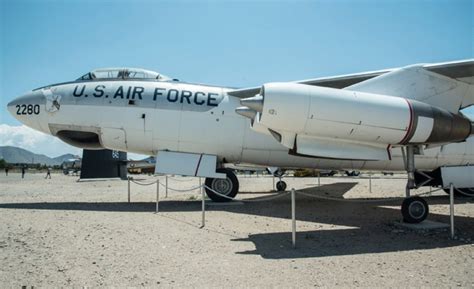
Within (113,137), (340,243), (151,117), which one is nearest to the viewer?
(340,243)

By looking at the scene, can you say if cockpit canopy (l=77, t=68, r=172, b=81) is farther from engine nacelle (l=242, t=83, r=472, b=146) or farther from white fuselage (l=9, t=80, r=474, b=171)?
engine nacelle (l=242, t=83, r=472, b=146)

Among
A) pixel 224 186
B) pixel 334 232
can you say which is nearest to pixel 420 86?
pixel 334 232

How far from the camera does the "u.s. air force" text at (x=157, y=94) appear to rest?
35.4 feet

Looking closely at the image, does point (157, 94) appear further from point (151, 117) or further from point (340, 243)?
point (340, 243)

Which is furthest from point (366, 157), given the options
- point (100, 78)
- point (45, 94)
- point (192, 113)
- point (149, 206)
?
point (45, 94)

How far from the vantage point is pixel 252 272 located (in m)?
4.25

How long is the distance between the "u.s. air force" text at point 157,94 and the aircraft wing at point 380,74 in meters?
0.89

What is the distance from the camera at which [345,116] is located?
6.93 metres

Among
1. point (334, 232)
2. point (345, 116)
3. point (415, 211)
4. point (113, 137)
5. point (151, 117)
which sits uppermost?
point (151, 117)

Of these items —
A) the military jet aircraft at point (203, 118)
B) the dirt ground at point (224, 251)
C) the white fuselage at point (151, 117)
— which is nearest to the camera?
the dirt ground at point (224, 251)

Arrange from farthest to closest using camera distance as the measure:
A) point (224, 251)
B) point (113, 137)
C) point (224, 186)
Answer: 1. point (224, 186)
2. point (113, 137)
3. point (224, 251)

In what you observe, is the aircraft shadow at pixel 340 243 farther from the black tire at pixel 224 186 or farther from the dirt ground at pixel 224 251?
the black tire at pixel 224 186

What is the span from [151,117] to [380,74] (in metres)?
6.64

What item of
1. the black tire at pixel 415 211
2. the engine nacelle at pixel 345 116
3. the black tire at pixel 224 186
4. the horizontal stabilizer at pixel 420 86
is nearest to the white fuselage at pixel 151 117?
the black tire at pixel 224 186
